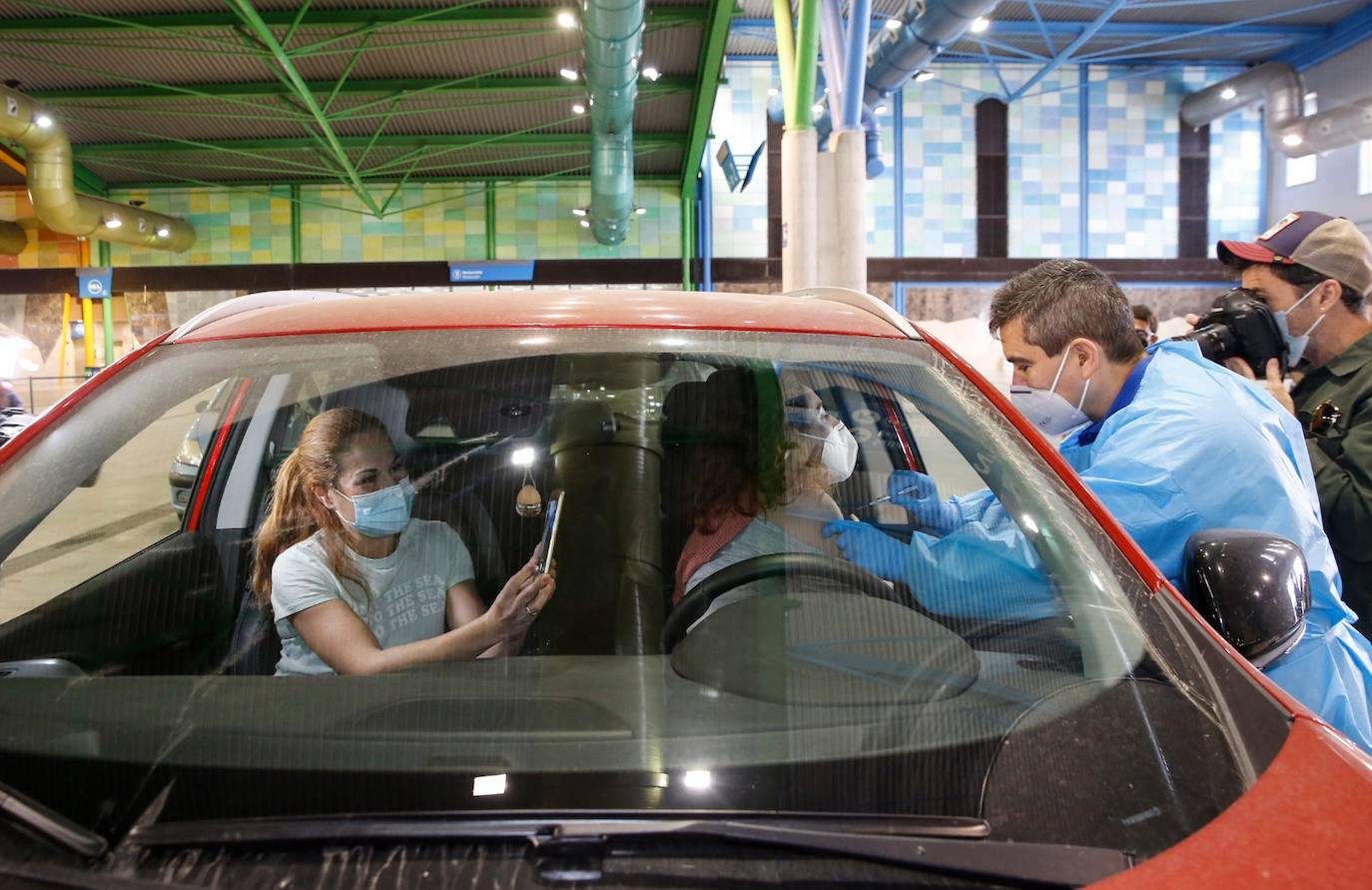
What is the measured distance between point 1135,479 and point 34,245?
19.4 meters

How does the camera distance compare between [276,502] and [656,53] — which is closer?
[276,502]

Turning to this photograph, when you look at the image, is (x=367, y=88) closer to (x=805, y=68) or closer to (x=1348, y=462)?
(x=805, y=68)

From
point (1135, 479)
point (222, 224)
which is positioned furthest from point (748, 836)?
point (222, 224)

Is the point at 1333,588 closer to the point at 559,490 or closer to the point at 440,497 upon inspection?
the point at 559,490

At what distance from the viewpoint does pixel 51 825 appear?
0.84 meters

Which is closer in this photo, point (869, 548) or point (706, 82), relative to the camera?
point (869, 548)

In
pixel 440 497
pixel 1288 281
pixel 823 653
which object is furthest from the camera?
pixel 1288 281

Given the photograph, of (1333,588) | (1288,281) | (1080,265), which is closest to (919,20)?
(1288,281)

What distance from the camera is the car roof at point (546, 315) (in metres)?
1.37

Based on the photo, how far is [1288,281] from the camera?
2.65 m

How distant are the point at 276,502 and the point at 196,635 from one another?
22 centimetres

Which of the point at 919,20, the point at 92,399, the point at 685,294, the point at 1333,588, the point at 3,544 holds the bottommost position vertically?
the point at 1333,588

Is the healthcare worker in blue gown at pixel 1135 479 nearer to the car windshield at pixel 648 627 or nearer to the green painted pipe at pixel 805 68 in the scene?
the car windshield at pixel 648 627

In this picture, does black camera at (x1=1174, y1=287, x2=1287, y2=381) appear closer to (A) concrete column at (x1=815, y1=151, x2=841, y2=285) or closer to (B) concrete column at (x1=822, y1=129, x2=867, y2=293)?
(B) concrete column at (x1=822, y1=129, x2=867, y2=293)
